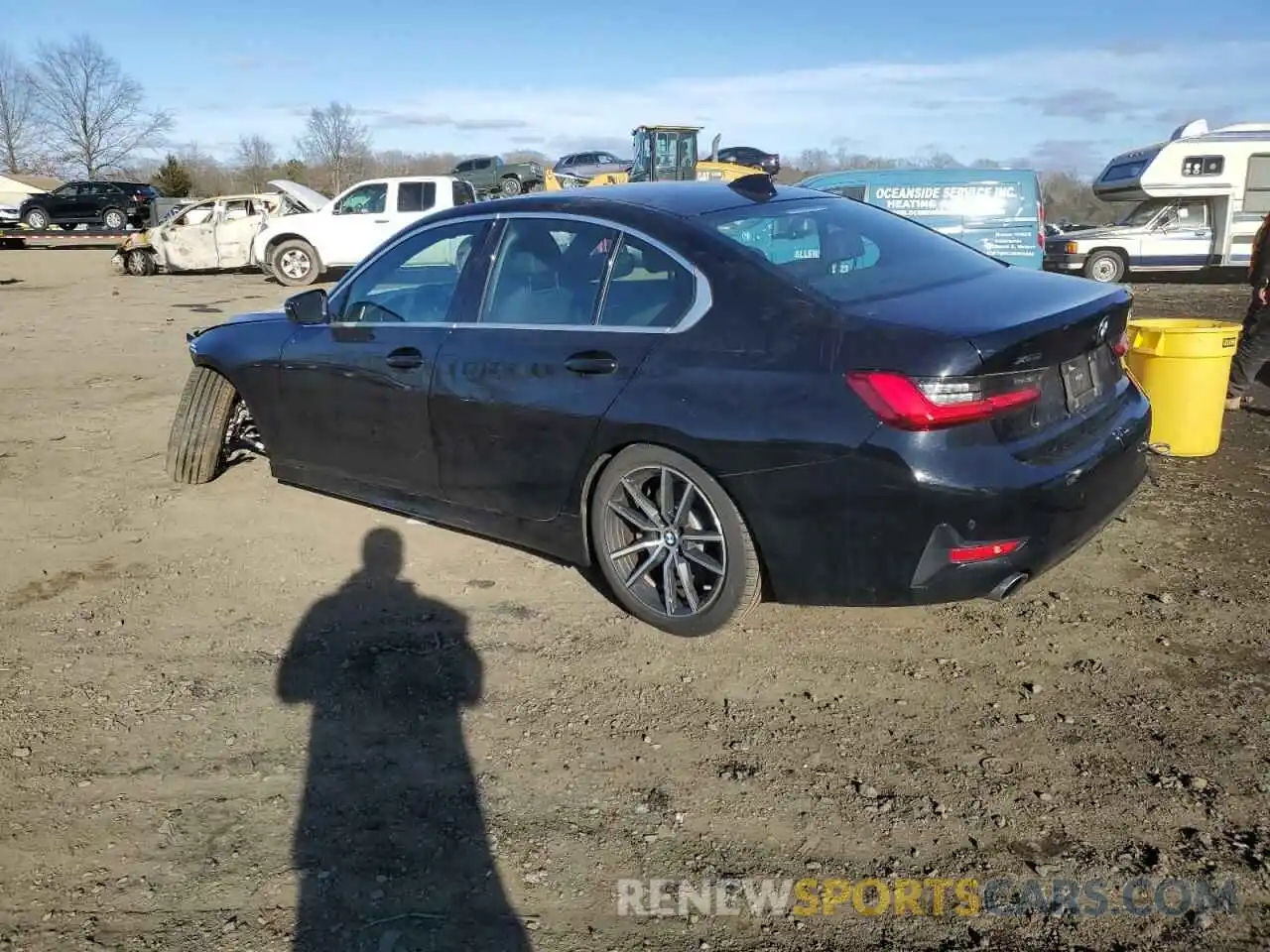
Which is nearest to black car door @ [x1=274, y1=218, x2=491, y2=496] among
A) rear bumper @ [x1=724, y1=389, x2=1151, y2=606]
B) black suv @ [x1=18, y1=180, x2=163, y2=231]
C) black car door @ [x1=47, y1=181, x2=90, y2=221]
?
rear bumper @ [x1=724, y1=389, x2=1151, y2=606]

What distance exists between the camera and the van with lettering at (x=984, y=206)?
44.7ft

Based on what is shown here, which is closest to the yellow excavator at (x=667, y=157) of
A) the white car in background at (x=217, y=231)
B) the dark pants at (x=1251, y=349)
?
the white car in background at (x=217, y=231)

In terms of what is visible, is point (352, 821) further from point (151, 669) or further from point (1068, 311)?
point (1068, 311)

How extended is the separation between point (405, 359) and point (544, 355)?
0.81 metres

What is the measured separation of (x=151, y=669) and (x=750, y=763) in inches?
89.0

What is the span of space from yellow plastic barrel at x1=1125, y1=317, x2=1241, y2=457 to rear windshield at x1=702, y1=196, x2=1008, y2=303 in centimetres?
195

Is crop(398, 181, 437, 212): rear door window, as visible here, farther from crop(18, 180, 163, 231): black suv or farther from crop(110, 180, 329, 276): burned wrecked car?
crop(18, 180, 163, 231): black suv

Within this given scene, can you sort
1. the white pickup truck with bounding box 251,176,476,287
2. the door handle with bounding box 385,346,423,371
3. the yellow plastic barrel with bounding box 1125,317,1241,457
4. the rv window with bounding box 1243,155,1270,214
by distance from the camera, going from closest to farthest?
the door handle with bounding box 385,346,423,371 < the yellow plastic barrel with bounding box 1125,317,1241,457 < the rv window with bounding box 1243,155,1270,214 < the white pickup truck with bounding box 251,176,476,287

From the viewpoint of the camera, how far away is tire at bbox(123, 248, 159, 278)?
21.5 metres

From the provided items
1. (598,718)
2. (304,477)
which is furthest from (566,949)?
(304,477)

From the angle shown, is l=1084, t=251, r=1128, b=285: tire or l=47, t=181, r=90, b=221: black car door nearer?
l=1084, t=251, r=1128, b=285: tire

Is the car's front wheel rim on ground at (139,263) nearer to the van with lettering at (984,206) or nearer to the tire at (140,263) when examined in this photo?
the tire at (140,263)

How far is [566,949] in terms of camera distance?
2.34 meters

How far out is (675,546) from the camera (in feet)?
12.2
